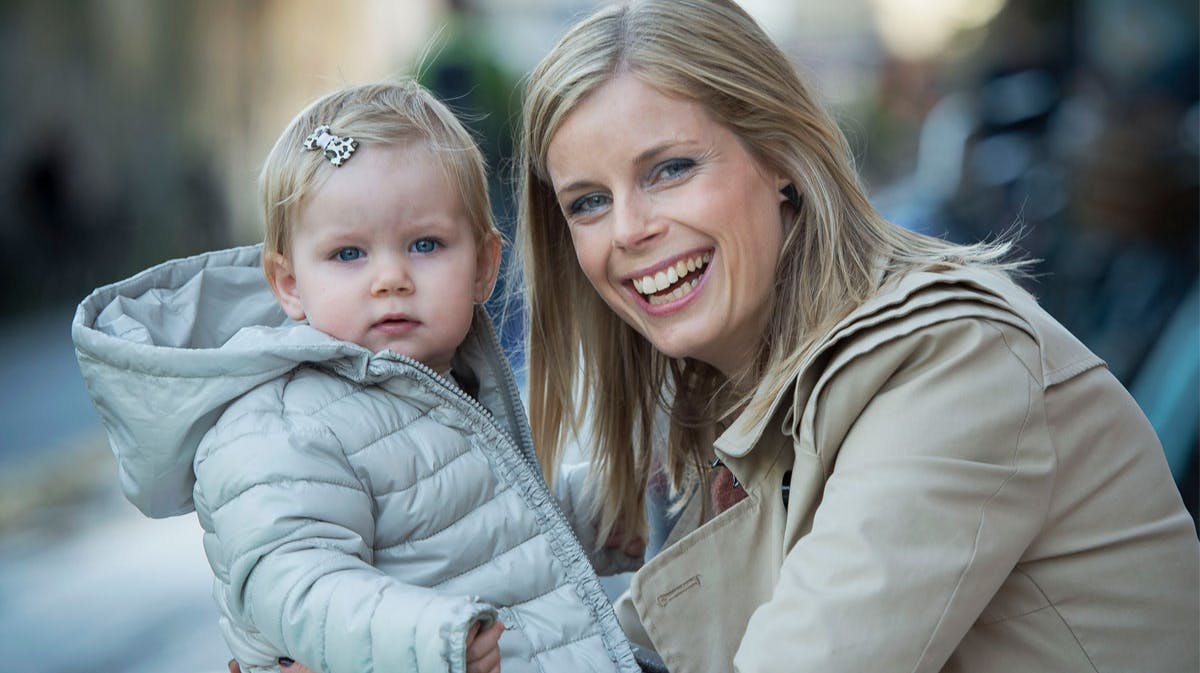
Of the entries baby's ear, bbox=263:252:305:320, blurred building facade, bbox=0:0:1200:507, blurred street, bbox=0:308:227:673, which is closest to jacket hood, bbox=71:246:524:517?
baby's ear, bbox=263:252:305:320

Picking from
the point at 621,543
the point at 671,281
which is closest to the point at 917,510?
the point at 671,281

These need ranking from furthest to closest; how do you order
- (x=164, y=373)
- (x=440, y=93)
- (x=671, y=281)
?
(x=440, y=93) < (x=671, y=281) < (x=164, y=373)

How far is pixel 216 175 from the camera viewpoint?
27.4 ft

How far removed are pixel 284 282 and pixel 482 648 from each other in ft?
2.79

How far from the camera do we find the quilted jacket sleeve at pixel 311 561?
160 centimetres

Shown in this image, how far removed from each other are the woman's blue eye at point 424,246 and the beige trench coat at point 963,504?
1.93 ft

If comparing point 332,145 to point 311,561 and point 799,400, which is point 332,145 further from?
point 799,400

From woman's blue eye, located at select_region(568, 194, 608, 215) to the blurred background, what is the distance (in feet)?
5.17

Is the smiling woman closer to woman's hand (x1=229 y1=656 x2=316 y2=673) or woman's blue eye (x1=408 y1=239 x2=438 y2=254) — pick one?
woman's blue eye (x1=408 y1=239 x2=438 y2=254)

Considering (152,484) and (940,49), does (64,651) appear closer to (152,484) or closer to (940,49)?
(152,484)

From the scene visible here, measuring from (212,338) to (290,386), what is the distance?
0.37m

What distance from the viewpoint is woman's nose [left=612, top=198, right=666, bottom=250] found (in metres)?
2.13

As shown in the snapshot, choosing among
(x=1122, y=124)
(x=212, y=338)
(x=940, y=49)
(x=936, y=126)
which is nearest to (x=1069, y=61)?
(x=1122, y=124)

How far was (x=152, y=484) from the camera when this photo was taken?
1.97 meters
